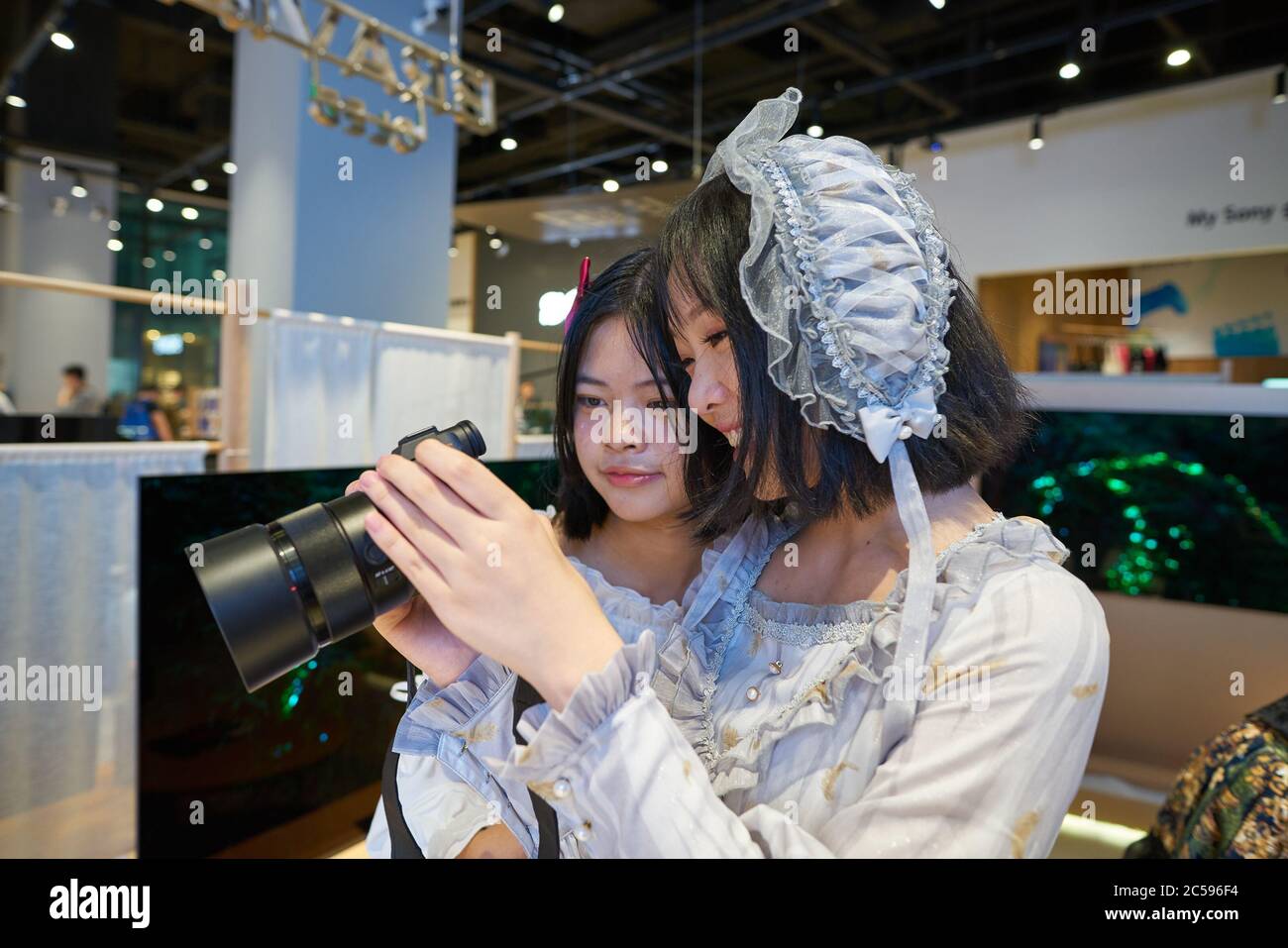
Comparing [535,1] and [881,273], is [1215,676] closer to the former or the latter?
[881,273]

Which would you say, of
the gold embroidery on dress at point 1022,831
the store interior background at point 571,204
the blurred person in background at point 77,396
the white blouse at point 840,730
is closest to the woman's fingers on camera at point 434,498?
the white blouse at point 840,730

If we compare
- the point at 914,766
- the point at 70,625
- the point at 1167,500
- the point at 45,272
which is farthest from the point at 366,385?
the point at 45,272

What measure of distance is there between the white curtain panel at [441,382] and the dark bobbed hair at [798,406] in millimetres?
2267

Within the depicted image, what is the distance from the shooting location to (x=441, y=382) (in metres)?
3.08

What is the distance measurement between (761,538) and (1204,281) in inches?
240

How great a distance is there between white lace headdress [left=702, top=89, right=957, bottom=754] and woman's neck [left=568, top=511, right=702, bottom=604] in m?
0.45

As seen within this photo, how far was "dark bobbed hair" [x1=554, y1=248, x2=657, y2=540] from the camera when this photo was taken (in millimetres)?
1094

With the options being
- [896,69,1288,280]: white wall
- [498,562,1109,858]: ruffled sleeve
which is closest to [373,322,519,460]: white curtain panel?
[498,562,1109,858]: ruffled sleeve

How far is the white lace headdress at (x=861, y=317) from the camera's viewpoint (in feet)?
2.16

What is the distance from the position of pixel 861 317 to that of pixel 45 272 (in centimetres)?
897

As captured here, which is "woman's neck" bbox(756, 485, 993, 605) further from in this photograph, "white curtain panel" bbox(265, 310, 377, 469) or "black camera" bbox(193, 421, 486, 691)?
"white curtain panel" bbox(265, 310, 377, 469)

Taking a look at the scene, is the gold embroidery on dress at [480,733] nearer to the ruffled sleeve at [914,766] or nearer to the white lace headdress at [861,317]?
the ruffled sleeve at [914,766]

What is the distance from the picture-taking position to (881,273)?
671 mm
